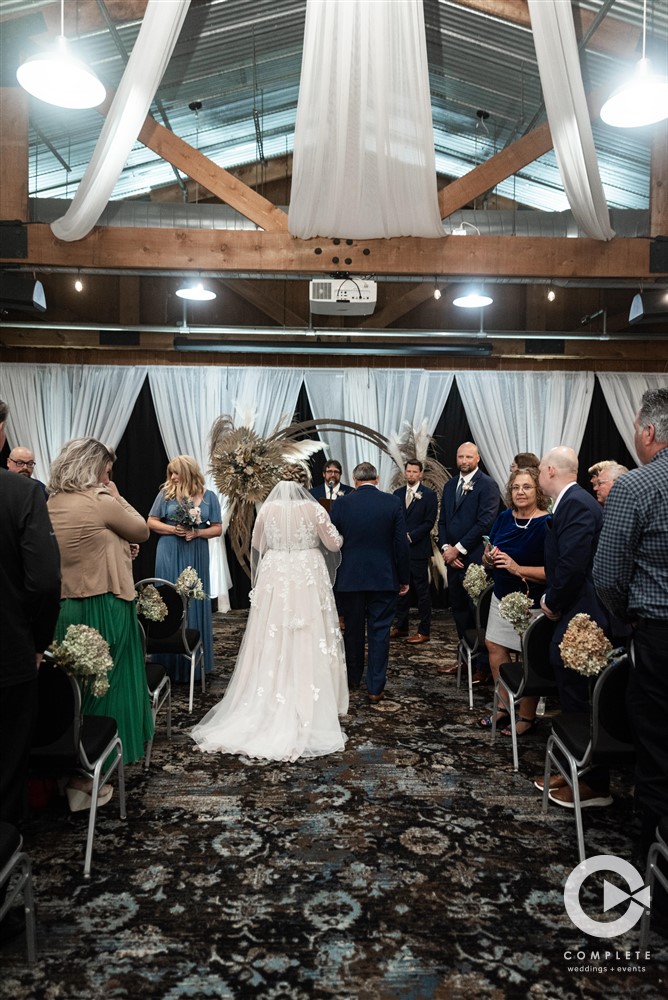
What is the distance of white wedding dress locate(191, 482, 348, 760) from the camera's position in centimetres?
416

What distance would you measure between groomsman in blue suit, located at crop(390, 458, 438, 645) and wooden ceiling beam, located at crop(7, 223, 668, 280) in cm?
240

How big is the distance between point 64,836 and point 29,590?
1.31m

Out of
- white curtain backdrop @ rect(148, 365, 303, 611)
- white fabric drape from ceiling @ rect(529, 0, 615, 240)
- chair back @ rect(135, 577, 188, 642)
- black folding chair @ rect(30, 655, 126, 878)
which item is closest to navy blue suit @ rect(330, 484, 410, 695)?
chair back @ rect(135, 577, 188, 642)

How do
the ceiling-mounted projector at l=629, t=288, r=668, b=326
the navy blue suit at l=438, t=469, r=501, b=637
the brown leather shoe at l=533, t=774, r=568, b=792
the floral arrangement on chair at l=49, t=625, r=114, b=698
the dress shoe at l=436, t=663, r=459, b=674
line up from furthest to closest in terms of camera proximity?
the ceiling-mounted projector at l=629, t=288, r=668, b=326
the dress shoe at l=436, t=663, r=459, b=674
the navy blue suit at l=438, t=469, r=501, b=637
the brown leather shoe at l=533, t=774, r=568, b=792
the floral arrangement on chair at l=49, t=625, r=114, b=698

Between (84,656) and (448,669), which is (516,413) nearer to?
(448,669)

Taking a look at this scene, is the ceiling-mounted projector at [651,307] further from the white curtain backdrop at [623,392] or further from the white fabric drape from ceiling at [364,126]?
the white curtain backdrop at [623,392]

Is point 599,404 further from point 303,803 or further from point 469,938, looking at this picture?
point 469,938

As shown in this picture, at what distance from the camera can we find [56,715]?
8.95ft

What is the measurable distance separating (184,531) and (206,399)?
4.34 meters

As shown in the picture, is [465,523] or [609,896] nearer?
[609,896]

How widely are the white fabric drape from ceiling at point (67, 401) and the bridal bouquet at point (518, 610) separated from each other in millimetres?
6809

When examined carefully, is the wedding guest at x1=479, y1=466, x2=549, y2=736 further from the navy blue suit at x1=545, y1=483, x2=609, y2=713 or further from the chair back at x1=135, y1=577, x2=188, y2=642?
Answer: the chair back at x1=135, y1=577, x2=188, y2=642

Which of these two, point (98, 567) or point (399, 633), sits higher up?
point (98, 567)

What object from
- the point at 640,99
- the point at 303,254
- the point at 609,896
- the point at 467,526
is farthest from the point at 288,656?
the point at 640,99
